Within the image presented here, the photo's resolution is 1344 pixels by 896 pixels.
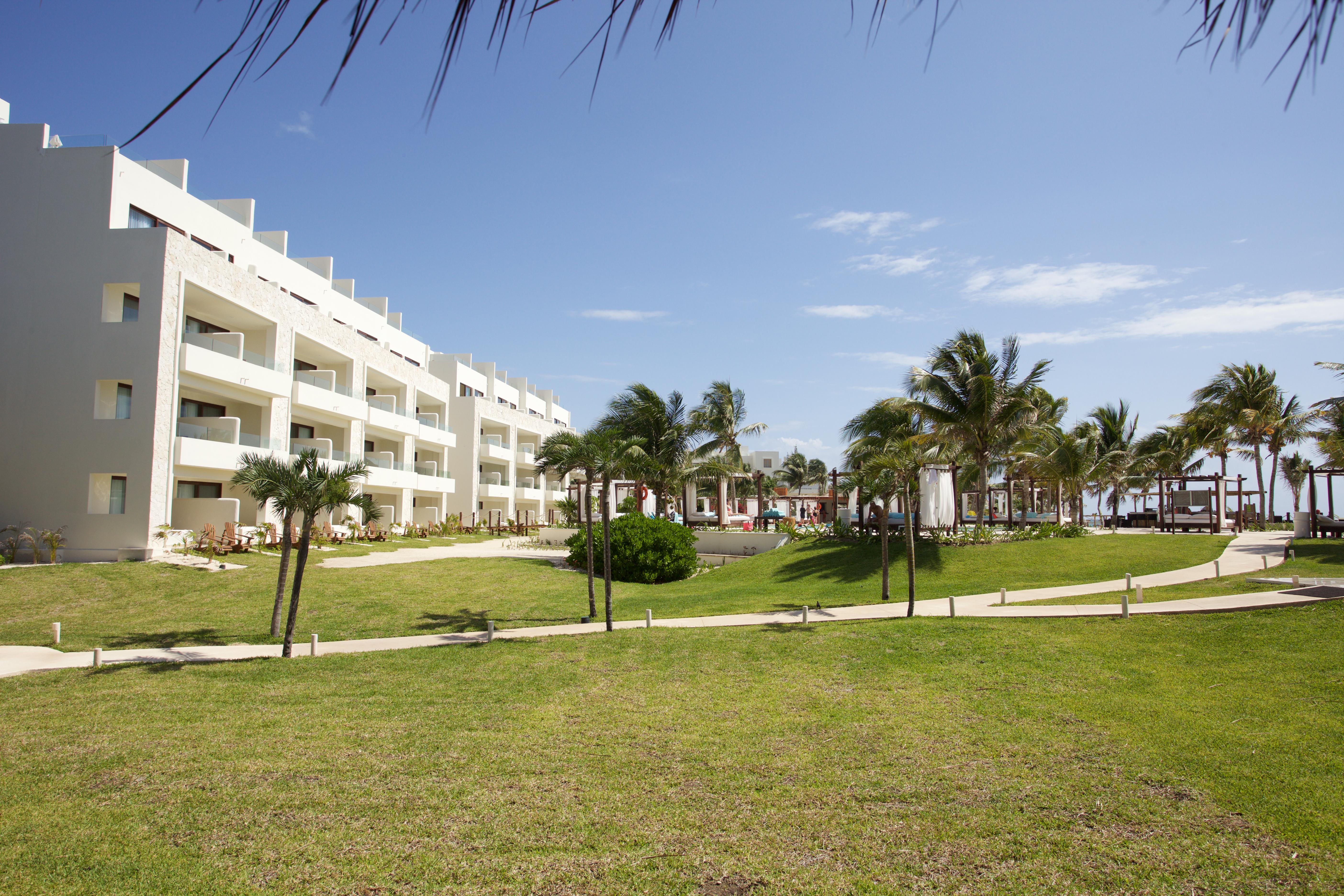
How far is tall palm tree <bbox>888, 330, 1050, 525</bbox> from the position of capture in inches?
1104

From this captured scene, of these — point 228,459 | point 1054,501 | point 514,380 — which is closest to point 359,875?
point 228,459

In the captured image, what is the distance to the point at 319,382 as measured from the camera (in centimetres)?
3469

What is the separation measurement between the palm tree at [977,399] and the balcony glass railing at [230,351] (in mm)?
27019

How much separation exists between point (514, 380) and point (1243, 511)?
57.1m

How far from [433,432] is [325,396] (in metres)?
12.0

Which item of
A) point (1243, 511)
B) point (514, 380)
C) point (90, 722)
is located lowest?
point (90, 722)

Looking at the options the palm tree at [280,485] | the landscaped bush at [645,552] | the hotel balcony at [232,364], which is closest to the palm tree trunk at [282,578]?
the palm tree at [280,485]

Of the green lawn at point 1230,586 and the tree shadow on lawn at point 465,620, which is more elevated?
the green lawn at point 1230,586

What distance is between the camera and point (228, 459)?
27.8m

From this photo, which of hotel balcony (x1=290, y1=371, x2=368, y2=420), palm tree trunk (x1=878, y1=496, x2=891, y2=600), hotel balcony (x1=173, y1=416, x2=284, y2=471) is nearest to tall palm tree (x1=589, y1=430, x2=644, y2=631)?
palm tree trunk (x1=878, y1=496, x2=891, y2=600)

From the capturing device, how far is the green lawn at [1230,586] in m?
A: 17.6

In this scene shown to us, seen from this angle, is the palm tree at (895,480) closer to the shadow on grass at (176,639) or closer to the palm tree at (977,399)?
the palm tree at (977,399)

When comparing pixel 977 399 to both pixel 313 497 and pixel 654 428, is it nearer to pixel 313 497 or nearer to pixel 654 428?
pixel 654 428

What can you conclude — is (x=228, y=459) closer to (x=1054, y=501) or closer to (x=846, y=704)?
(x=846, y=704)
